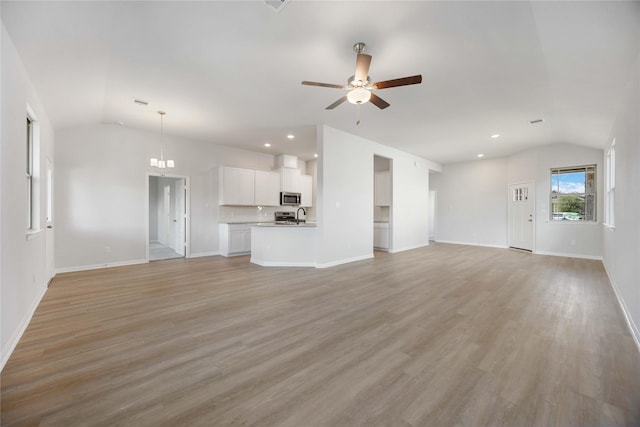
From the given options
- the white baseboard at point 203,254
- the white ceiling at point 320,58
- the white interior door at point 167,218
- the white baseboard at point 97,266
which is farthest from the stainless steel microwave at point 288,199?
the white baseboard at point 97,266

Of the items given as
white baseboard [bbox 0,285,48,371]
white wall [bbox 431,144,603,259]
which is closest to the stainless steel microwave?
white baseboard [bbox 0,285,48,371]

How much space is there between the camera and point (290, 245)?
18.2 ft

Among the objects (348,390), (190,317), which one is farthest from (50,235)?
A: (348,390)

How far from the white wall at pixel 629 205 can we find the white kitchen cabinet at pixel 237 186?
270 inches

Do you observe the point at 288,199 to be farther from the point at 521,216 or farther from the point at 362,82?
the point at 521,216

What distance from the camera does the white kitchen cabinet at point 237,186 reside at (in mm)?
6785

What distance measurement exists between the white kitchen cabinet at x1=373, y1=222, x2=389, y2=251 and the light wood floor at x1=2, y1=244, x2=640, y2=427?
3440mm

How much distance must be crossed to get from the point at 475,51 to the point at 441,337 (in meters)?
2.98

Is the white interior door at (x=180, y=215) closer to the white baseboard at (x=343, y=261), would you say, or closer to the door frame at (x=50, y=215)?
the door frame at (x=50, y=215)

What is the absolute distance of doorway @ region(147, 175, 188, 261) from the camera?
6664 millimetres

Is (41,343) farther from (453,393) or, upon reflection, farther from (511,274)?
(511,274)

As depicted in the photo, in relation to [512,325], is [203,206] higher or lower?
higher

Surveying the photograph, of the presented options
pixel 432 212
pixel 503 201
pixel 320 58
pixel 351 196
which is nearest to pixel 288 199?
pixel 351 196

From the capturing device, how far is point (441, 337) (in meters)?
2.48
